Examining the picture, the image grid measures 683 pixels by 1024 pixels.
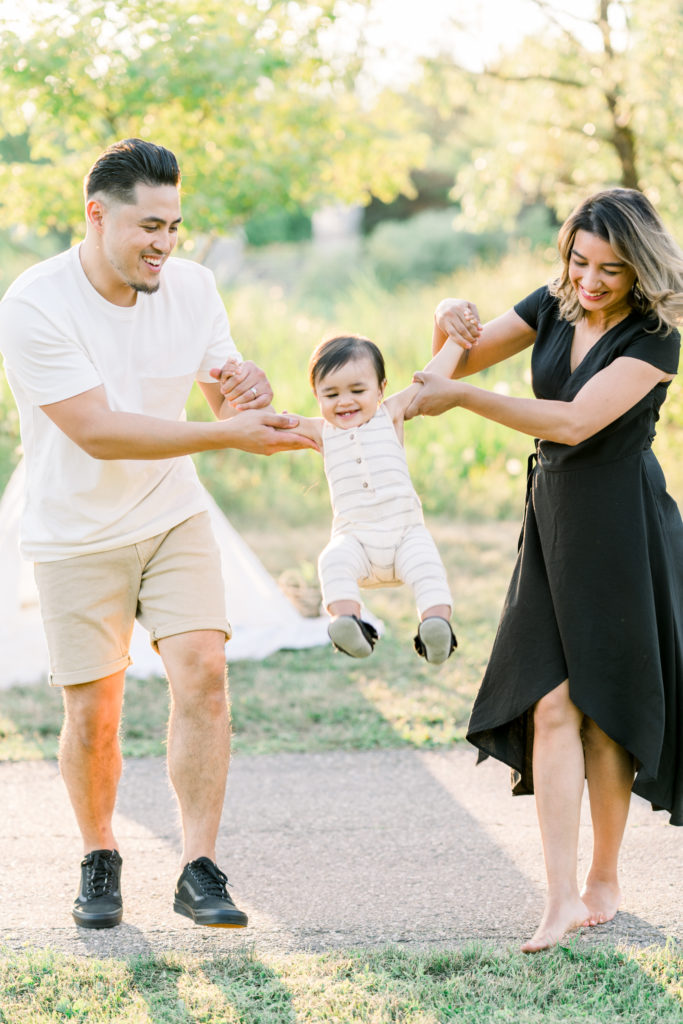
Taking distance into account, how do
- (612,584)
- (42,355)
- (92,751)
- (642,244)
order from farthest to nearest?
(92,751) → (612,584) → (42,355) → (642,244)

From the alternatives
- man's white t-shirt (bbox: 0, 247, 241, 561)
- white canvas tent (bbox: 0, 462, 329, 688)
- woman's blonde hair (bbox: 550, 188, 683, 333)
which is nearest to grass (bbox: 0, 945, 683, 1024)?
man's white t-shirt (bbox: 0, 247, 241, 561)

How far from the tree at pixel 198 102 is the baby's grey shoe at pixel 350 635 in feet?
16.2

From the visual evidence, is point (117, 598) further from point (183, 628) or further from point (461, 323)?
point (461, 323)

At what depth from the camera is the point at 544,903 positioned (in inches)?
148

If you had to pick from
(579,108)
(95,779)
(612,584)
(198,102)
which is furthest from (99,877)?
(579,108)

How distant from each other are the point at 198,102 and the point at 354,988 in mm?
5943

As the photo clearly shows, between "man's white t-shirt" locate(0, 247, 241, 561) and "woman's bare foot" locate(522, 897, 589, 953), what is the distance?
5.35ft

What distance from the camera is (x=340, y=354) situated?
338 centimetres

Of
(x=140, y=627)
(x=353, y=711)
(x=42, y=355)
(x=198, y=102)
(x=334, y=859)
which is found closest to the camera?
(x=42, y=355)

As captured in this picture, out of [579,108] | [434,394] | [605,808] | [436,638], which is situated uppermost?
[579,108]

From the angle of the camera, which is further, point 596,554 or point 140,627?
point 140,627

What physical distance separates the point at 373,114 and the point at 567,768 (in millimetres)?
7715

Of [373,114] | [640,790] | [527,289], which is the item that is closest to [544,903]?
[640,790]

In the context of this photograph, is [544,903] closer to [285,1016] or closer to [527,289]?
[285,1016]
